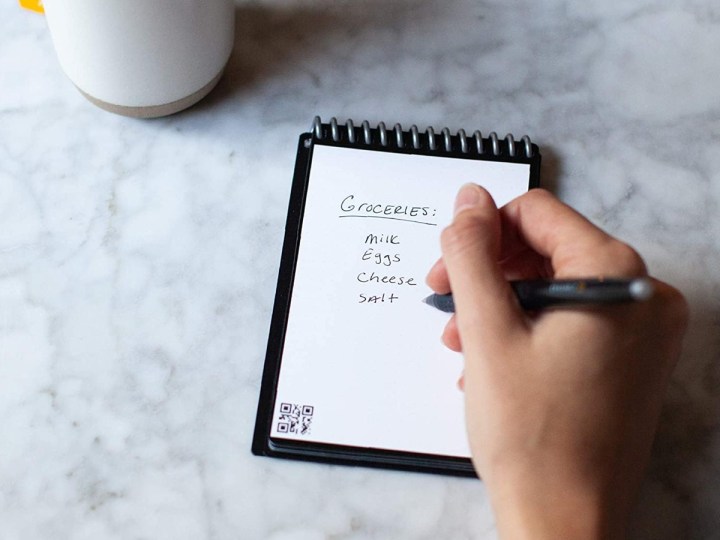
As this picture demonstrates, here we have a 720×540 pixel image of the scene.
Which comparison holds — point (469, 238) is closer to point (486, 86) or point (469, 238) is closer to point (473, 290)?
point (473, 290)

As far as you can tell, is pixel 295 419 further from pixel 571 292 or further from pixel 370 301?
pixel 571 292

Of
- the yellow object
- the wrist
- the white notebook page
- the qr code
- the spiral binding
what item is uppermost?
the yellow object

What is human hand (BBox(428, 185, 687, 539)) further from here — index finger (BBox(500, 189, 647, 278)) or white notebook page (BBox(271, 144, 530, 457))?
white notebook page (BBox(271, 144, 530, 457))

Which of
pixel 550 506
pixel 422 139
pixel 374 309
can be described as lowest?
pixel 550 506

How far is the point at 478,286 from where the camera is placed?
532 mm

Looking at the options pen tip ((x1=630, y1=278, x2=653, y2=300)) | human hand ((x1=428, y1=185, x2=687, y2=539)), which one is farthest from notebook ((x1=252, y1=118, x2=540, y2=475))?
pen tip ((x1=630, y1=278, x2=653, y2=300))

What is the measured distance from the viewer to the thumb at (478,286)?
52cm

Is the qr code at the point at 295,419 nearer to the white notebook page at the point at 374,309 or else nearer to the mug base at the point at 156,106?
the white notebook page at the point at 374,309

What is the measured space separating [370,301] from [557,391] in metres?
0.19

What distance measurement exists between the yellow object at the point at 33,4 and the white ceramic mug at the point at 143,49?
0.11 metres

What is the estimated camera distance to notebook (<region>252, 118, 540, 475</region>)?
0.64 meters

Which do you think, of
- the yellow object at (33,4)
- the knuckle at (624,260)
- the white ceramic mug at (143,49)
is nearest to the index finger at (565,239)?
the knuckle at (624,260)

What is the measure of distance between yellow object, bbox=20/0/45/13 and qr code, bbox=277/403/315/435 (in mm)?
436

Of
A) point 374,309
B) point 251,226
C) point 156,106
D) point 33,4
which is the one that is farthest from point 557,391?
point 33,4
